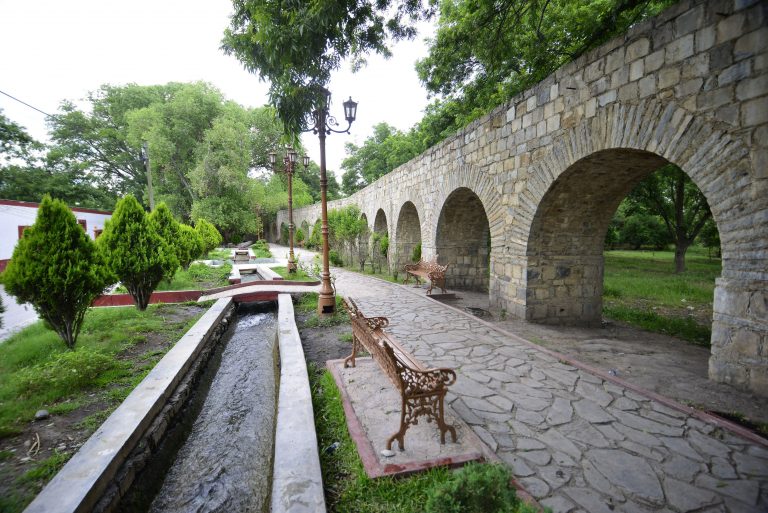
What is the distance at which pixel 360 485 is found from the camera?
2.15 metres

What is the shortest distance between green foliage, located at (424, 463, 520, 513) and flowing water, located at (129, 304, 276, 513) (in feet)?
4.16

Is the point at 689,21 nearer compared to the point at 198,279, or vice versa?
the point at 689,21

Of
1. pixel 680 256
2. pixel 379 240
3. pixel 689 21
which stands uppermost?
pixel 689 21

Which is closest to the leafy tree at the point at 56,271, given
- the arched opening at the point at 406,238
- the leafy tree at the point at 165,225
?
the leafy tree at the point at 165,225

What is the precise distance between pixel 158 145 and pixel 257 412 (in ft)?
77.4

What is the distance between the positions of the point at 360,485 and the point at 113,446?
5.91 ft

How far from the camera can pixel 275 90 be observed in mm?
6160

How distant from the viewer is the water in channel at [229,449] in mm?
2432

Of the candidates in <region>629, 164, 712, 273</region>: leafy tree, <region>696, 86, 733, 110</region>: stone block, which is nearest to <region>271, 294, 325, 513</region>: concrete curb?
<region>696, 86, 733, 110</region>: stone block

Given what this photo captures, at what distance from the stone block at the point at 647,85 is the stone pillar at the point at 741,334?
195 centimetres

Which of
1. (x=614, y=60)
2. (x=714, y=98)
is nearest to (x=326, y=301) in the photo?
(x=614, y=60)

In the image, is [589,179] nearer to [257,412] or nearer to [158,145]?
[257,412]

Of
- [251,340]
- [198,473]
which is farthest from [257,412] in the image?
[251,340]

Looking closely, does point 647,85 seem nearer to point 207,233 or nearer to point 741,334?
point 741,334
